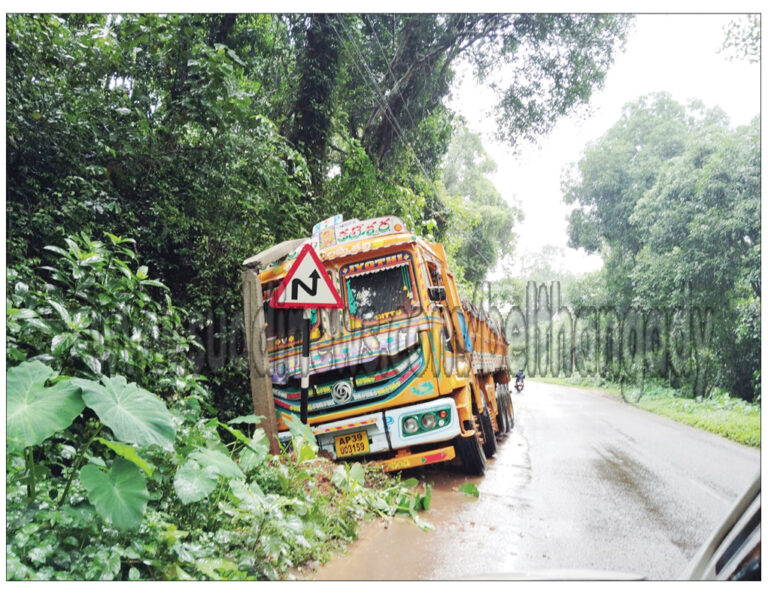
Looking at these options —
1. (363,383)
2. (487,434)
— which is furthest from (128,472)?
(487,434)

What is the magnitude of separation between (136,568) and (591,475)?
5.52m

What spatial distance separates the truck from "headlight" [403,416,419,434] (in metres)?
0.01

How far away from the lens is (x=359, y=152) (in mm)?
10508

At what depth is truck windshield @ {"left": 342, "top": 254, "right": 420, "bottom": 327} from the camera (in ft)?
18.1

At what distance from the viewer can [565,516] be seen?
4707 mm

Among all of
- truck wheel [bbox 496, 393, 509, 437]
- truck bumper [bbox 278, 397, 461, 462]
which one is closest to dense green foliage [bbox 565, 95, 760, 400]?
truck wheel [bbox 496, 393, 509, 437]

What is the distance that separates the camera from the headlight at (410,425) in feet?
17.5

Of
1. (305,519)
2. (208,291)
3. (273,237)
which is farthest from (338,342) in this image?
(273,237)

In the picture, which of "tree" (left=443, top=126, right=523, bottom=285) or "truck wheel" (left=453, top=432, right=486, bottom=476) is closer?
"truck wheel" (left=453, top=432, right=486, bottom=476)

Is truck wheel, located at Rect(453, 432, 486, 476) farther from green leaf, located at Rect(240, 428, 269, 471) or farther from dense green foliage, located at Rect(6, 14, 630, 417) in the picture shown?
dense green foliage, located at Rect(6, 14, 630, 417)

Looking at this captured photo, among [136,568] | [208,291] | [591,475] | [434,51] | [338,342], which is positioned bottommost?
[591,475]

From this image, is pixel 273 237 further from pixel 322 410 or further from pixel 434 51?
pixel 434 51

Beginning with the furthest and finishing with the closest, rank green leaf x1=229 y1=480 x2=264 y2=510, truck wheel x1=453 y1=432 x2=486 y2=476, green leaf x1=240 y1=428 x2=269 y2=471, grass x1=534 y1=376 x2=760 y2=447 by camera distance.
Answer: grass x1=534 y1=376 x2=760 y2=447 < truck wheel x1=453 y1=432 x2=486 y2=476 < green leaf x1=240 y1=428 x2=269 y2=471 < green leaf x1=229 y1=480 x2=264 y2=510

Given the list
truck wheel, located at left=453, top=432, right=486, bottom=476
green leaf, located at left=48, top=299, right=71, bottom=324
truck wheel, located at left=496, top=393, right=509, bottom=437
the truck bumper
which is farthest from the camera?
truck wheel, located at left=496, top=393, right=509, bottom=437
